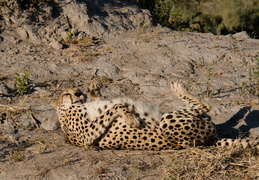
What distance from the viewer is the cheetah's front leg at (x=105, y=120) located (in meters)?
4.24

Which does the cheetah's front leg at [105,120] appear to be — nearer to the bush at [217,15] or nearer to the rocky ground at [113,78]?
the rocky ground at [113,78]

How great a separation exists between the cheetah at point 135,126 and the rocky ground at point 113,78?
4.6 inches

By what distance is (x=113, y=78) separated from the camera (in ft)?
21.0

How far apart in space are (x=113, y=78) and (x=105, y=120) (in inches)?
85.0

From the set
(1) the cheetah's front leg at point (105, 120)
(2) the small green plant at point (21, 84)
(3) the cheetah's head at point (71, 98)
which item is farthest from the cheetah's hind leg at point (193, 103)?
(2) the small green plant at point (21, 84)

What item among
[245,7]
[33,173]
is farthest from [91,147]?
[245,7]

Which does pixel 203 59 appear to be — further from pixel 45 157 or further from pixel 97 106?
pixel 45 157

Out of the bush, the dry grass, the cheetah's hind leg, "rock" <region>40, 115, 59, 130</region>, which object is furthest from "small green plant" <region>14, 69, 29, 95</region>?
the bush

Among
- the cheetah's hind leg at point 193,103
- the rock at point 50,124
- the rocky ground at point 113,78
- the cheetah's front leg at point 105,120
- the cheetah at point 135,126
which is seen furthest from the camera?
the rock at point 50,124

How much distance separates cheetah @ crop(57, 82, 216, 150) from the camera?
4.11m

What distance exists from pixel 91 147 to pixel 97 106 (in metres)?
0.52

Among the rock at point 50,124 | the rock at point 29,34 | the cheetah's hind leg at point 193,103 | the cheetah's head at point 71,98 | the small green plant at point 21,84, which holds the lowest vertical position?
the rock at point 50,124

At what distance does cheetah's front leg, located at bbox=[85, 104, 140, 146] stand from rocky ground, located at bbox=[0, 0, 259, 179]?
0.18m

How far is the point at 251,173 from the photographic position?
354cm
